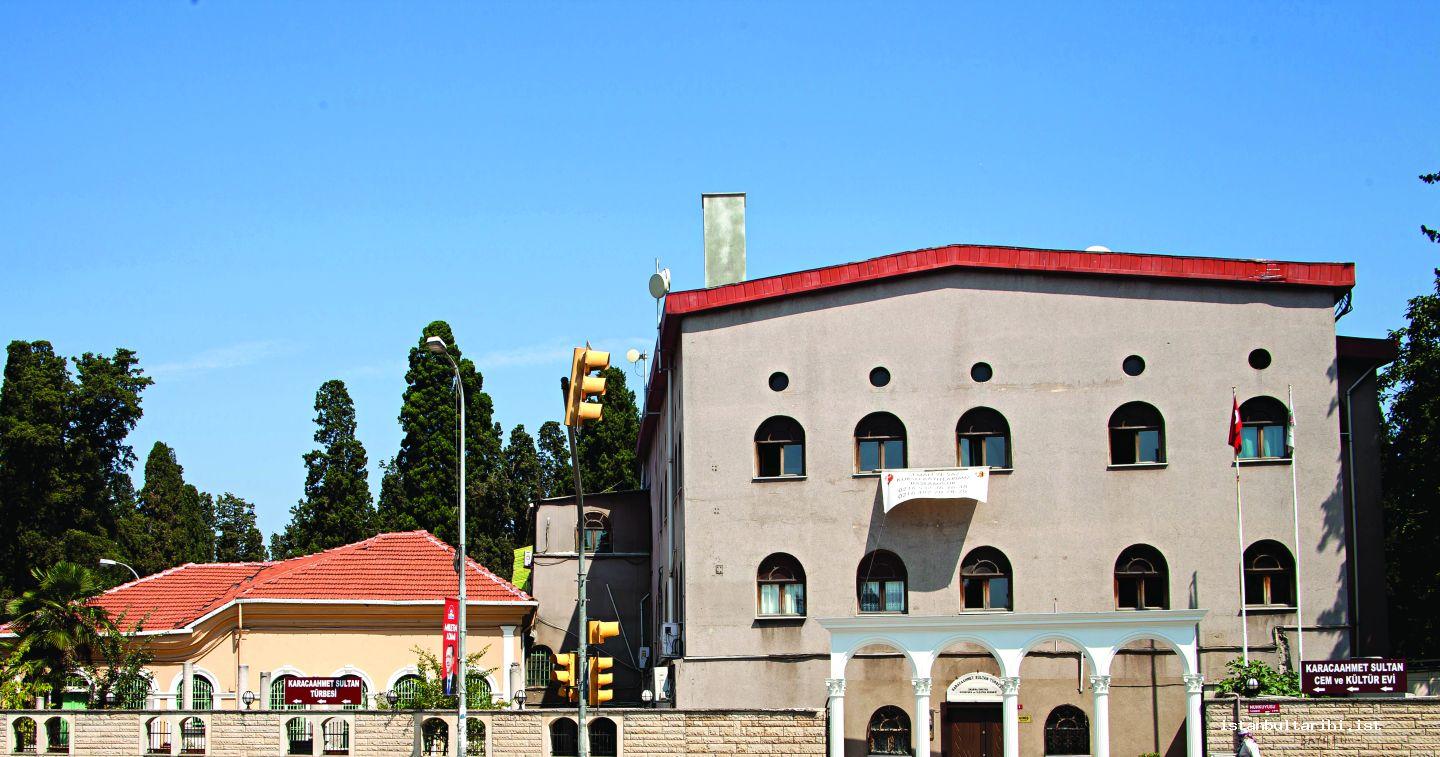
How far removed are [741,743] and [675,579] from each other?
26.6 ft

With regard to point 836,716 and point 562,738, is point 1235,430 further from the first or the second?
point 562,738

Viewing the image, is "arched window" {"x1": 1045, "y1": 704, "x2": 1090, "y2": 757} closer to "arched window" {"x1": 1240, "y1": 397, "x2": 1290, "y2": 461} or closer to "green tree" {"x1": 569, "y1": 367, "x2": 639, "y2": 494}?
"arched window" {"x1": 1240, "y1": 397, "x2": 1290, "y2": 461}

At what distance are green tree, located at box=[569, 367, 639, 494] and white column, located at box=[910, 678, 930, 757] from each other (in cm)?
3820

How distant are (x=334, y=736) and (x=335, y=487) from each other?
130 feet

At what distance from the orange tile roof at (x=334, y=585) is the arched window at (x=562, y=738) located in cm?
936

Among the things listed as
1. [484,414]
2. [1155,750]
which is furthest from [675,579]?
[484,414]

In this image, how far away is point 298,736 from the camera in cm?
3108

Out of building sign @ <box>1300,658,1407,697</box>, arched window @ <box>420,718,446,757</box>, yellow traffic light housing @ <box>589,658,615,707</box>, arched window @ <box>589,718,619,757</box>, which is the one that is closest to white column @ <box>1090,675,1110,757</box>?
building sign @ <box>1300,658,1407,697</box>

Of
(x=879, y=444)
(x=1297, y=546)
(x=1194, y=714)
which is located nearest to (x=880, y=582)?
(x=879, y=444)

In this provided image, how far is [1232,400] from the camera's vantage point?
32969 millimetres

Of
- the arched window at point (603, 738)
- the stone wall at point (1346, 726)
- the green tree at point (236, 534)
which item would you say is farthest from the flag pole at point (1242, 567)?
the green tree at point (236, 534)

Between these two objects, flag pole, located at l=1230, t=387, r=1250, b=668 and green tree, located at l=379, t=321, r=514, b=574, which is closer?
flag pole, located at l=1230, t=387, r=1250, b=668

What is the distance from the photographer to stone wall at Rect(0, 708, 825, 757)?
2909 centimetres

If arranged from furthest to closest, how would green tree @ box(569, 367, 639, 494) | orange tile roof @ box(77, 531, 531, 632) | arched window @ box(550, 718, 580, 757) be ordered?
1. green tree @ box(569, 367, 639, 494)
2. orange tile roof @ box(77, 531, 531, 632)
3. arched window @ box(550, 718, 580, 757)
